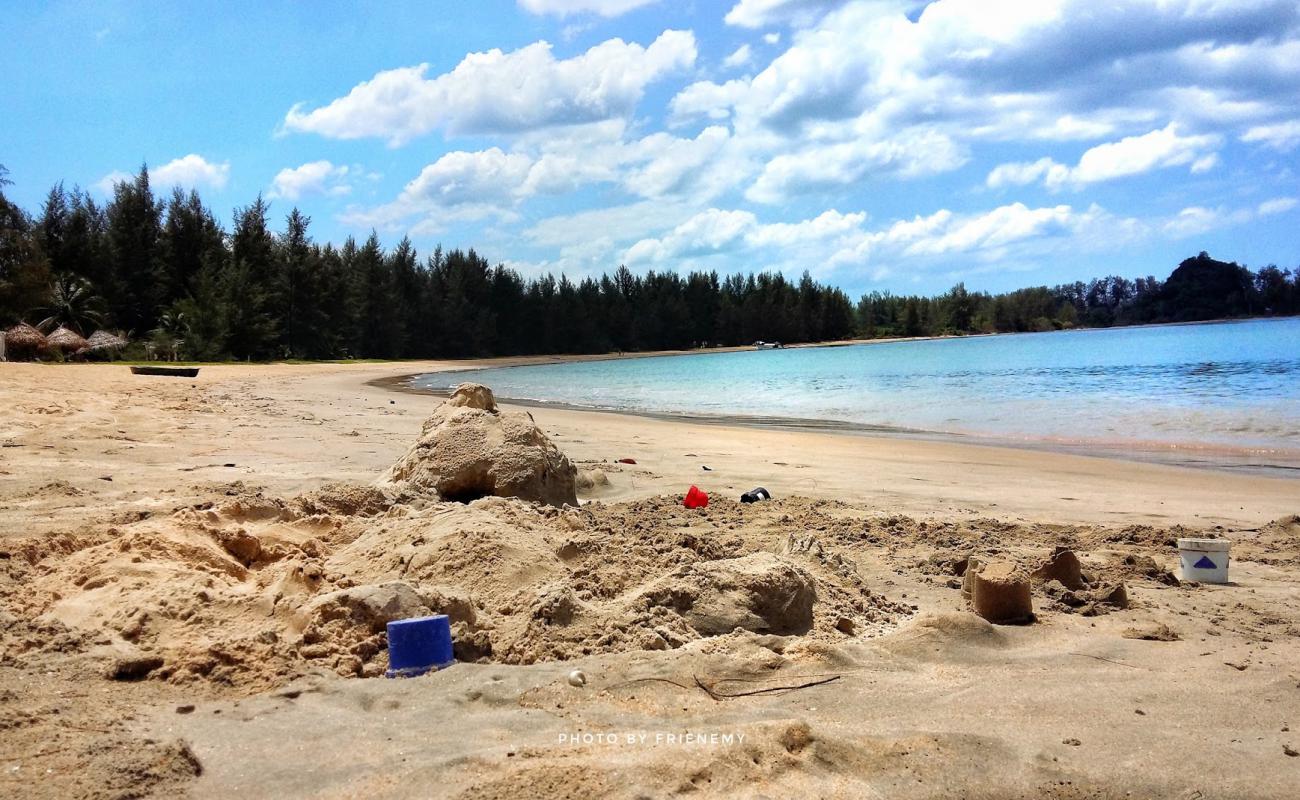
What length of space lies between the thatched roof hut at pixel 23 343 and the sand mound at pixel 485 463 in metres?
29.5

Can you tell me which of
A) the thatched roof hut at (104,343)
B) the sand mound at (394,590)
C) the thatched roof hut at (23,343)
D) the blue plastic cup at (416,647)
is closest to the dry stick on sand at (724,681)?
the sand mound at (394,590)

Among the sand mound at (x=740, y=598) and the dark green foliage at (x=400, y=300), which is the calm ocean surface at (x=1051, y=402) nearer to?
the sand mound at (x=740, y=598)

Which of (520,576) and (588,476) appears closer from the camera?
(520,576)

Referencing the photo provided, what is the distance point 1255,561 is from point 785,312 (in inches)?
4249

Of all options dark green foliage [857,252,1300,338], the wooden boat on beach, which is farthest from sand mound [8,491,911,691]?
dark green foliage [857,252,1300,338]

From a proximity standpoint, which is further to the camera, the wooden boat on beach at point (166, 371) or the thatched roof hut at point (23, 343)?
the thatched roof hut at point (23, 343)

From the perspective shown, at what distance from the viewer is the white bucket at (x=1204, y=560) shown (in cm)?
462

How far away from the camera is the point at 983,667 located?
336cm

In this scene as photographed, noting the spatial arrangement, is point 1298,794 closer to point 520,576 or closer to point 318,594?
point 520,576

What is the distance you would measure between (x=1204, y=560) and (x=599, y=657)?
3.34 meters

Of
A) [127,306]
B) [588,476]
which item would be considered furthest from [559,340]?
[588,476]

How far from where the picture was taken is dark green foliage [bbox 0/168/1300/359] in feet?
144

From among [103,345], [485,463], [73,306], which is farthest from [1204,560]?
[73,306]

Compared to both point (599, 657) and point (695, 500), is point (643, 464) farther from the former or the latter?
point (599, 657)
